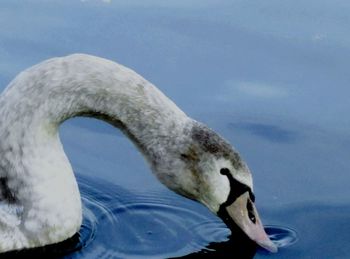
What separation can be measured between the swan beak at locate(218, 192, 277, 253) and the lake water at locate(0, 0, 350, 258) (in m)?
0.06

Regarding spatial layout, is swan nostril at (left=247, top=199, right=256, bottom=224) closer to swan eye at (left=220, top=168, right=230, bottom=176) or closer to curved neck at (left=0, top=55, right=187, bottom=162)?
swan eye at (left=220, top=168, right=230, bottom=176)

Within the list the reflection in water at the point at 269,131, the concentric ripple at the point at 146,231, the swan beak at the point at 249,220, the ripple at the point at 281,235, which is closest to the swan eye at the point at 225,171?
the swan beak at the point at 249,220

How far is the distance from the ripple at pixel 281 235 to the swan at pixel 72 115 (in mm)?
125

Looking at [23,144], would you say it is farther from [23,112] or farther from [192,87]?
[192,87]

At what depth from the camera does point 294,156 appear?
22.2 ft

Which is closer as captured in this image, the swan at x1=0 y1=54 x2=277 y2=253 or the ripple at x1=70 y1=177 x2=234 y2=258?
the swan at x1=0 y1=54 x2=277 y2=253

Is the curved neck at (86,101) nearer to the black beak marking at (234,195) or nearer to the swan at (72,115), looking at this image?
the swan at (72,115)

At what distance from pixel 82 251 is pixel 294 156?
5.36 ft

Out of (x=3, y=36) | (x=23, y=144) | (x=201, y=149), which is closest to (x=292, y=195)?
(x=201, y=149)

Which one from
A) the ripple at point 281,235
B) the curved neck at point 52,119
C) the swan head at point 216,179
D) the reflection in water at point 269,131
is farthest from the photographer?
the reflection in water at point 269,131

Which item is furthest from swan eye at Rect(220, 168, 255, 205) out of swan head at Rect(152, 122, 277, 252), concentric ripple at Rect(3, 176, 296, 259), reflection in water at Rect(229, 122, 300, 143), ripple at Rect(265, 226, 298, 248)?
reflection in water at Rect(229, 122, 300, 143)

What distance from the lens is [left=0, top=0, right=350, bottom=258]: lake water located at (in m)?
5.91

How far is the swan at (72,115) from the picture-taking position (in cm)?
562

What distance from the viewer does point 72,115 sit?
5723 mm
